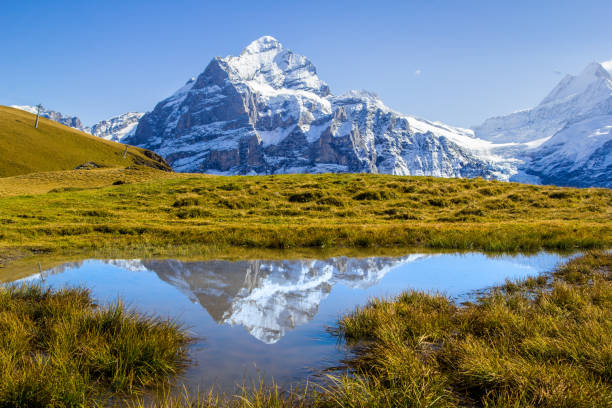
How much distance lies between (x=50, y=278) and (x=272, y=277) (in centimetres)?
705

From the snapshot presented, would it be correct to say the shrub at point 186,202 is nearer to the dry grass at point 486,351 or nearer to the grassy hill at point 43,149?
the dry grass at point 486,351

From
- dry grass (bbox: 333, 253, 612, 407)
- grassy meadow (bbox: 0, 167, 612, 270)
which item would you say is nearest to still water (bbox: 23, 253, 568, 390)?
dry grass (bbox: 333, 253, 612, 407)

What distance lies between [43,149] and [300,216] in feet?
378

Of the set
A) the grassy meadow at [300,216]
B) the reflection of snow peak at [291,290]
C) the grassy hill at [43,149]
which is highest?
the grassy hill at [43,149]

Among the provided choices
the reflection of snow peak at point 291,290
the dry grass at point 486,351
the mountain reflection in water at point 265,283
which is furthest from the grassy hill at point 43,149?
the dry grass at point 486,351

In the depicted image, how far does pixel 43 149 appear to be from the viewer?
112m

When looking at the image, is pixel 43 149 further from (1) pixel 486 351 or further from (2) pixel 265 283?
(1) pixel 486 351

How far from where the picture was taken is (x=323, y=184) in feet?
134

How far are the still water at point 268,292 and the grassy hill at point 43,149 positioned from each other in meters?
97.1

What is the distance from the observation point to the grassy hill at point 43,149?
99938 millimetres

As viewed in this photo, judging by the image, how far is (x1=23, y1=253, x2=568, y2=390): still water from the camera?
618cm

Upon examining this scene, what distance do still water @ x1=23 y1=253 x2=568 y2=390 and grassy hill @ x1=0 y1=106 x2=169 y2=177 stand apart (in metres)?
97.1

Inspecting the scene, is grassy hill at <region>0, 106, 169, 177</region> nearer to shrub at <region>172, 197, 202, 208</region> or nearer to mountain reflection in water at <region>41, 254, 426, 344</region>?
shrub at <region>172, 197, 202, 208</region>

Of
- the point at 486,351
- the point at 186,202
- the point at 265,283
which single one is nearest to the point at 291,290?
the point at 265,283
